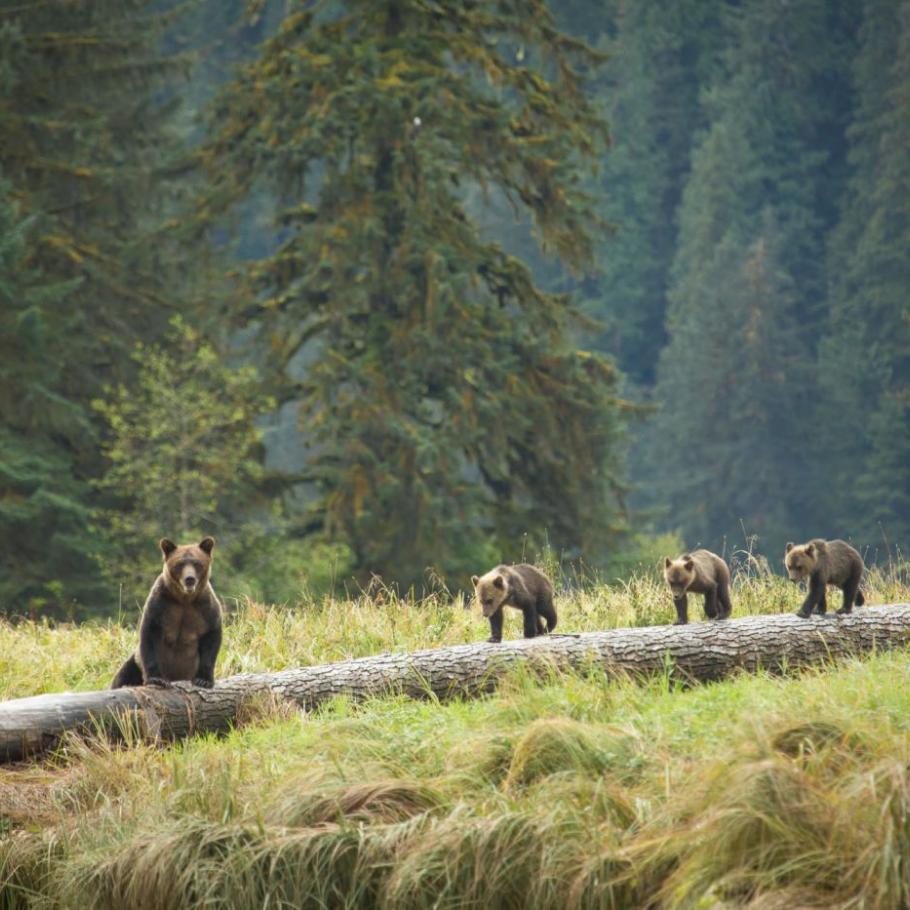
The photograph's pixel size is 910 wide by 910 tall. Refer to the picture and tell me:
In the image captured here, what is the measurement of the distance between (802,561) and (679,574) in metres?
0.87

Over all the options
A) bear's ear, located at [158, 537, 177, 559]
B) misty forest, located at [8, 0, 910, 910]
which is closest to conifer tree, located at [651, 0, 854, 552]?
misty forest, located at [8, 0, 910, 910]

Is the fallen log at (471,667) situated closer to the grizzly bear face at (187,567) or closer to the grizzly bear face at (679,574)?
the grizzly bear face at (679,574)

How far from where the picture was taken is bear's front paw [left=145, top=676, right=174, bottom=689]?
1067cm

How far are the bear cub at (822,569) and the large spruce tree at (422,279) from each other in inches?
581

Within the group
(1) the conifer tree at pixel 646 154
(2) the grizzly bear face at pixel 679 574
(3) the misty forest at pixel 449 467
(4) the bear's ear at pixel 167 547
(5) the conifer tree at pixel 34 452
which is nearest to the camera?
(3) the misty forest at pixel 449 467

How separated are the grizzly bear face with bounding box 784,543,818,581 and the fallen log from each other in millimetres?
331

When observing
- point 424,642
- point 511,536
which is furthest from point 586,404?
point 424,642

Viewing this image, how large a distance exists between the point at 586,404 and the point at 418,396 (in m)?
3.14

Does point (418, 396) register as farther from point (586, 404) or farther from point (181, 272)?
point (181, 272)

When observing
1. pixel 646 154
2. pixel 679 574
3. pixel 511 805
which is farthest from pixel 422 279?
pixel 646 154

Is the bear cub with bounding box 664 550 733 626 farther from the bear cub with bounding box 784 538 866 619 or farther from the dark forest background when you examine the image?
the dark forest background

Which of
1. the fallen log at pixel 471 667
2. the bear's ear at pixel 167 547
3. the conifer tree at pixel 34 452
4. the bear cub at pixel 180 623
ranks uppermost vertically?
the conifer tree at pixel 34 452

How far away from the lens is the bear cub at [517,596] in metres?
12.0

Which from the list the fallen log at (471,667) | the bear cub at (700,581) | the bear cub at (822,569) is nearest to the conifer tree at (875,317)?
the bear cub at (700,581)
